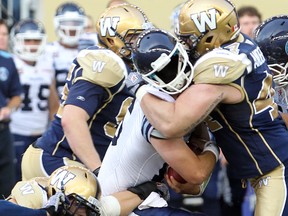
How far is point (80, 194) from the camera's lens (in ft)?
13.5

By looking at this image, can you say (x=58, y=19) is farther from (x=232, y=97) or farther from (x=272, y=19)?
(x=232, y=97)

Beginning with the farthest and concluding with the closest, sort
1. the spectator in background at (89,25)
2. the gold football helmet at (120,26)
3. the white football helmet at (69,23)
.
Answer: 1. the spectator in background at (89,25)
2. the white football helmet at (69,23)
3. the gold football helmet at (120,26)

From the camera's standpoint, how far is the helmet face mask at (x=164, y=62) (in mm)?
4105

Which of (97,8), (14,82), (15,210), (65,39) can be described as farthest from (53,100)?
(15,210)

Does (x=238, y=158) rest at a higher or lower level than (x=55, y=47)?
higher

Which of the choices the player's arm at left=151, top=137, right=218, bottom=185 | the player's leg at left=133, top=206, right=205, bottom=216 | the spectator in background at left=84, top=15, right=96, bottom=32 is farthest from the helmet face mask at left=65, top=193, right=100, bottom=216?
the spectator in background at left=84, top=15, right=96, bottom=32

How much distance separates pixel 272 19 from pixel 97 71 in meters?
0.94

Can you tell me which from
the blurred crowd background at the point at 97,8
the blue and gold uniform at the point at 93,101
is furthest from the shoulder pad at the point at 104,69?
the blurred crowd background at the point at 97,8

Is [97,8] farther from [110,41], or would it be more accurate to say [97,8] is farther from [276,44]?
[276,44]

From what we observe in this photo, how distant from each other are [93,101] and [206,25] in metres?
0.87

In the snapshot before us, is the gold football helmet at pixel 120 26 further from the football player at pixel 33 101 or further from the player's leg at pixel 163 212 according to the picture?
the football player at pixel 33 101

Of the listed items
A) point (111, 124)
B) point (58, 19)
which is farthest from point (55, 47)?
point (111, 124)

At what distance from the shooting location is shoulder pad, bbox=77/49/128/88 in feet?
16.3

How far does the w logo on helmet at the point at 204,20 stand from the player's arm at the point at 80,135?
2.95 feet
